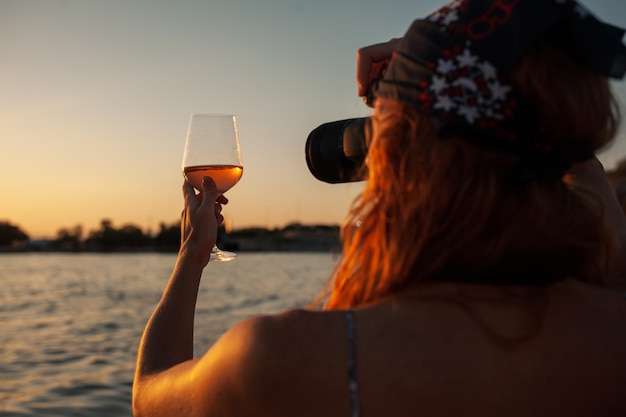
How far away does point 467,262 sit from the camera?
3.66 ft

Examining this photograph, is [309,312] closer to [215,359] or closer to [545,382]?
[215,359]

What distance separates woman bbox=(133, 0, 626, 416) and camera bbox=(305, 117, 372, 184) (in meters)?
0.29

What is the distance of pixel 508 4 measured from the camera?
1.13m

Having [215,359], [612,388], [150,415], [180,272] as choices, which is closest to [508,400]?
[612,388]

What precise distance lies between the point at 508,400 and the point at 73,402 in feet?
18.8

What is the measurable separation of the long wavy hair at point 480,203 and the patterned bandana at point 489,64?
0.02 metres

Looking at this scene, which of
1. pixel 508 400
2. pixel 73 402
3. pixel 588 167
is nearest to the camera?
pixel 508 400

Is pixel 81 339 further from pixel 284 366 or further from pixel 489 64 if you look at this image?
pixel 489 64

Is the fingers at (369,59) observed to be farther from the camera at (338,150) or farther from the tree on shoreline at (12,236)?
the tree on shoreline at (12,236)

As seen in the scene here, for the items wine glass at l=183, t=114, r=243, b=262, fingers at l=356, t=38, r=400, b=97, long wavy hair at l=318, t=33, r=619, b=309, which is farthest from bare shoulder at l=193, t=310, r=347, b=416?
wine glass at l=183, t=114, r=243, b=262

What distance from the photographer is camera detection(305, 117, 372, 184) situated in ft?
4.94

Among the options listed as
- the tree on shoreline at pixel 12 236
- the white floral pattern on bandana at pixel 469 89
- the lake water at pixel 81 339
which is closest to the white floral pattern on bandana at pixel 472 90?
the white floral pattern on bandana at pixel 469 89

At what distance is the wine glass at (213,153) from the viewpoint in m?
2.05

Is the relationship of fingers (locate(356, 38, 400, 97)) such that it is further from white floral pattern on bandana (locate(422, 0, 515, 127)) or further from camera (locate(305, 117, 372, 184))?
white floral pattern on bandana (locate(422, 0, 515, 127))
